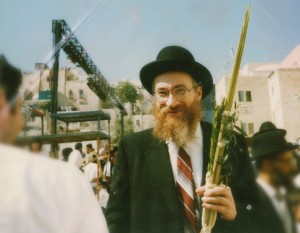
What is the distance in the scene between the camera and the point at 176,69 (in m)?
1.73

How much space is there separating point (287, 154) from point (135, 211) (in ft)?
2.64

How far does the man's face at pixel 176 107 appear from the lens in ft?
5.52

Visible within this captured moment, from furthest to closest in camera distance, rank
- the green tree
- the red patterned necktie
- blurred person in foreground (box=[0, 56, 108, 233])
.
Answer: the green tree → the red patterned necktie → blurred person in foreground (box=[0, 56, 108, 233])

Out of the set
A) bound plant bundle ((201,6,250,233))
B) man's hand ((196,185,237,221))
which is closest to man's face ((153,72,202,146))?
bound plant bundle ((201,6,250,233))

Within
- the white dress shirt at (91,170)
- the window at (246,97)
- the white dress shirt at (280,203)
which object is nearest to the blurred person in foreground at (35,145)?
the white dress shirt at (280,203)

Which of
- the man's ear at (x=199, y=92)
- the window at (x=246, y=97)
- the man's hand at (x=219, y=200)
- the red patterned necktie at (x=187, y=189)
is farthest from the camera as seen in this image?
the window at (x=246, y=97)

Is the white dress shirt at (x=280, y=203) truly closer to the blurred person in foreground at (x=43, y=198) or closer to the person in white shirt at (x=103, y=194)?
the blurred person in foreground at (x=43, y=198)

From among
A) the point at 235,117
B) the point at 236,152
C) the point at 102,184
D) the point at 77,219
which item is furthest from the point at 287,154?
the point at 102,184

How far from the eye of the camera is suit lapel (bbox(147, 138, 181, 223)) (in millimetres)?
1513

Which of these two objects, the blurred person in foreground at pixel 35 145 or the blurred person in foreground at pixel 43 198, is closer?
the blurred person in foreground at pixel 43 198

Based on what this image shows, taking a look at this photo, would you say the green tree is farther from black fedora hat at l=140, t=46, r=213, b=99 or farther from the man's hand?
the man's hand

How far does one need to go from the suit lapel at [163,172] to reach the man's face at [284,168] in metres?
0.47

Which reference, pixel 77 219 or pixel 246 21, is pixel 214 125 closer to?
pixel 246 21

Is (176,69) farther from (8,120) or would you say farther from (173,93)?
(8,120)
